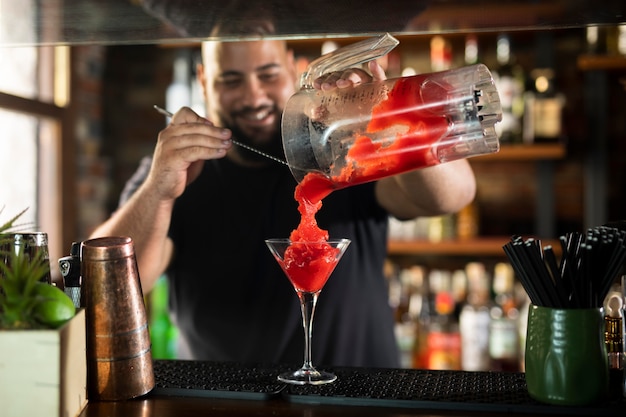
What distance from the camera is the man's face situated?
1.82 metres

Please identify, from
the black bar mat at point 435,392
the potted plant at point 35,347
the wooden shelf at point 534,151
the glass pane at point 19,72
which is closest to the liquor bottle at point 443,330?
the wooden shelf at point 534,151

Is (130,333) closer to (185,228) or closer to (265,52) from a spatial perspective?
(185,228)

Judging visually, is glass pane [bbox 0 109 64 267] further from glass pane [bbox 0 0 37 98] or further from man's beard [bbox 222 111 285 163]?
man's beard [bbox 222 111 285 163]

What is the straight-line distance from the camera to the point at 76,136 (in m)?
2.93

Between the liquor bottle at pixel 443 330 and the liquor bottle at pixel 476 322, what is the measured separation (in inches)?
1.2

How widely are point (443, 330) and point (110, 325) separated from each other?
1826mm

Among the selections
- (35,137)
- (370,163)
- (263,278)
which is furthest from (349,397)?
(35,137)

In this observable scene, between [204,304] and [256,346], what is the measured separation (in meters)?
0.18

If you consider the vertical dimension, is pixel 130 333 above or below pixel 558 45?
below

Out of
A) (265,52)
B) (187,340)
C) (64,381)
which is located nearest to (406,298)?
(187,340)

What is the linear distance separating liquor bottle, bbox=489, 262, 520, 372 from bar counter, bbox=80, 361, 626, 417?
1401mm

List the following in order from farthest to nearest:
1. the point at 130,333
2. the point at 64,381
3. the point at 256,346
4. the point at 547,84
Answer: the point at 547,84, the point at 256,346, the point at 130,333, the point at 64,381

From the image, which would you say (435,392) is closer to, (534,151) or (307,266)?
(307,266)

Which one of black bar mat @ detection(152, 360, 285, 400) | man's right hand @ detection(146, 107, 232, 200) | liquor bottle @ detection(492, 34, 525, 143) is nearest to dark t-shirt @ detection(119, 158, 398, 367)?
man's right hand @ detection(146, 107, 232, 200)
